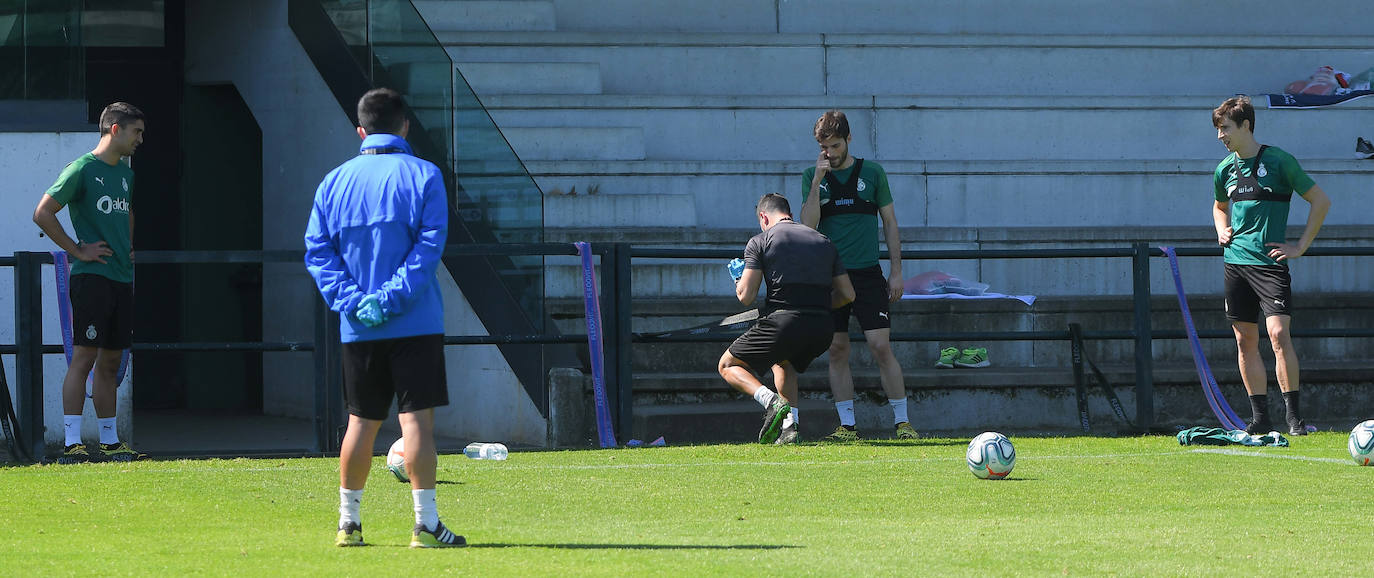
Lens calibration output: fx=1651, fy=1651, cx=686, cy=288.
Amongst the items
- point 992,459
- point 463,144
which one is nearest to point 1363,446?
point 992,459

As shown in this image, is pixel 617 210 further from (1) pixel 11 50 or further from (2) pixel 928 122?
(1) pixel 11 50

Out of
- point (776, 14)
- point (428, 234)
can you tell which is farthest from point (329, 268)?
point (776, 14)

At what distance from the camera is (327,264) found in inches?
232

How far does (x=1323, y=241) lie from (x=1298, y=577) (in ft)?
31.3

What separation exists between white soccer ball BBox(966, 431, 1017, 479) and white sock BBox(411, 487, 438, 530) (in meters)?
3.20

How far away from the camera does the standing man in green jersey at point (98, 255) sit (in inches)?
365

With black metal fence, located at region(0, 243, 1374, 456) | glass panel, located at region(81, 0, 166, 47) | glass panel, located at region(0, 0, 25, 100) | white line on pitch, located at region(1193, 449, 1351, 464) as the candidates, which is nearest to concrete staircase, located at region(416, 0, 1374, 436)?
black metal fence, located at region(0, 243, 1374, 456)

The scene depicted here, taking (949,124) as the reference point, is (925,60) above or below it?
above

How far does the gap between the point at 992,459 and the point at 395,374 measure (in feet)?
11.1

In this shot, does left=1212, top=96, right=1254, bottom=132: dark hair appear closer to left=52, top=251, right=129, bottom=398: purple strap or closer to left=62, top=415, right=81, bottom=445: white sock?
left=52, top=251, right=129, bottom=398: purple strap

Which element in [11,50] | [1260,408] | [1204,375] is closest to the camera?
[1260,408]

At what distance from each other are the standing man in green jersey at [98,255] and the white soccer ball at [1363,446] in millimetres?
6692

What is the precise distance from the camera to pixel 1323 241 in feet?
45.9

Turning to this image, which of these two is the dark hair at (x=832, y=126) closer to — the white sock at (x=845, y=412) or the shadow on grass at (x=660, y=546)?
the white sock at (x=845, y=412)
